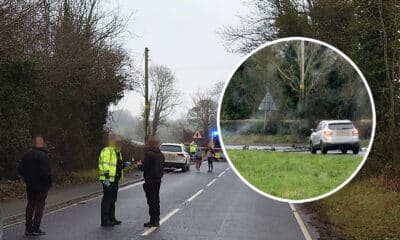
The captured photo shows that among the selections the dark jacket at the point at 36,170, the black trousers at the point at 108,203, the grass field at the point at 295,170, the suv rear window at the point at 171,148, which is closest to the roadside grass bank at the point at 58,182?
the suv rear window at the point at 171,148

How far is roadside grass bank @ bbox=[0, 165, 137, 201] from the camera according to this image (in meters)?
17.3

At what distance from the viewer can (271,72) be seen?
290cm

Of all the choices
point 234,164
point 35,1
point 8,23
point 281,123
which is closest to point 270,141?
point 281,123

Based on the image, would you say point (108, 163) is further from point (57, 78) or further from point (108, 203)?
point (57, 78)

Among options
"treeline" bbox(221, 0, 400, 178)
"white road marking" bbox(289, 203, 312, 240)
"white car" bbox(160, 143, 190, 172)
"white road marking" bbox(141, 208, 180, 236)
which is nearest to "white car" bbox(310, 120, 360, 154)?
"treeline" bbox(221, 0, 400, 178)

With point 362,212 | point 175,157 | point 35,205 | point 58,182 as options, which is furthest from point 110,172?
point 175,157

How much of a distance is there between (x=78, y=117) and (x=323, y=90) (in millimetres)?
23517

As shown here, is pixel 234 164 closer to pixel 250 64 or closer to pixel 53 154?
pixel 250 64

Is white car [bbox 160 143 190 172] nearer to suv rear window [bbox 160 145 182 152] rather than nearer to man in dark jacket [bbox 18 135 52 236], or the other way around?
suv rear window [bbox 160 145 182 152]

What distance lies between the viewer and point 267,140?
2770mm

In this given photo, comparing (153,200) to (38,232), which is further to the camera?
(153,200)

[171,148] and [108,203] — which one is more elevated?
[171,148]

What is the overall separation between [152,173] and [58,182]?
11258 mm

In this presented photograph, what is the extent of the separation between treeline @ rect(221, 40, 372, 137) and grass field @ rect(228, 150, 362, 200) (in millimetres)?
145
